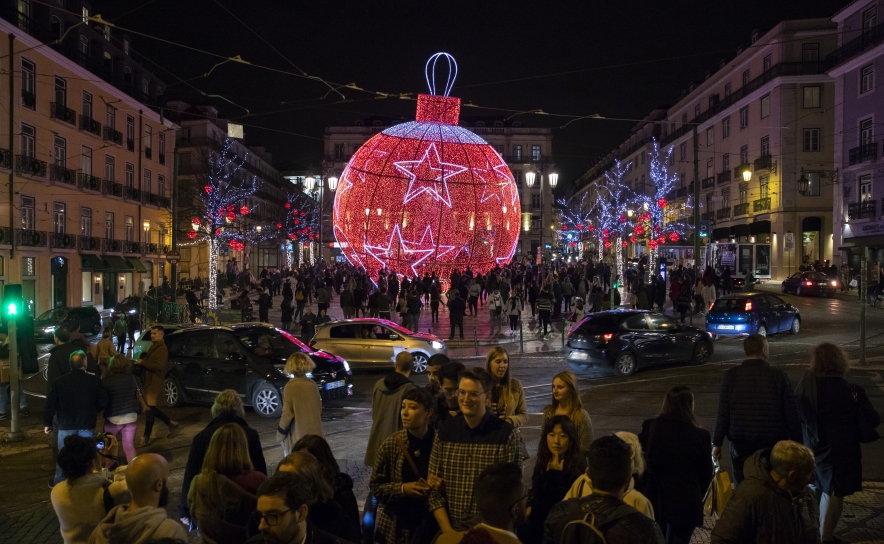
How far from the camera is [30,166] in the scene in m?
28.9

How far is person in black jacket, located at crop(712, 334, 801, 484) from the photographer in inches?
199

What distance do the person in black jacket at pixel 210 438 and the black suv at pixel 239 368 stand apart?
5883 millimetres

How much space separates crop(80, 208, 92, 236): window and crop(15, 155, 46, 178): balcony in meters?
4.34

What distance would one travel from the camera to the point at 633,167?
7556cm

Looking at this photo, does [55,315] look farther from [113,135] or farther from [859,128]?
[859,128]

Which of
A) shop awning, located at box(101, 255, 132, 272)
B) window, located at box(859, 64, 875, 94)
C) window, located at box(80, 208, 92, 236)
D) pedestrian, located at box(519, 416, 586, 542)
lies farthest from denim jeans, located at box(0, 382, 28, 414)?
window, located at box(859, 64, 875, 94)

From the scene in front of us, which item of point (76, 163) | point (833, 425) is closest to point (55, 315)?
point (76, 163)

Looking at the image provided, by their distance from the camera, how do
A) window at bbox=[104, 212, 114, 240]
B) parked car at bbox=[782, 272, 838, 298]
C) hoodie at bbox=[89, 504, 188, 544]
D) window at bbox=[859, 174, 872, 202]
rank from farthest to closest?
1. window at bbox=[104, 212, 114, 240]
2. window at bbox=[859, 174, 872, 202]
3. parked car at bbox=[782, 272, 838, 298]
4. hoodie at bbox=[89, 504, 188, 544]

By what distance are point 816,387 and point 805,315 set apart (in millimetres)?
20661

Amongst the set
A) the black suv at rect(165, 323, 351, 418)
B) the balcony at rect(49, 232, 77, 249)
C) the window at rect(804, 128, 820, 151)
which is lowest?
the black suv at rect(165, 323, 351, 418)

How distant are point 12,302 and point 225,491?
7.62 m

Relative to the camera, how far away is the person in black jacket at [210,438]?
4781mm

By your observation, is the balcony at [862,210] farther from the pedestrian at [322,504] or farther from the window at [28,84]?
the window at [28,84]

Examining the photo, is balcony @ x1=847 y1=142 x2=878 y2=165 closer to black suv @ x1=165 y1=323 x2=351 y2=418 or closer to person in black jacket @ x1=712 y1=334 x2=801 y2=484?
black suv @ x1=165 y1=323 x2=351 y2=418
